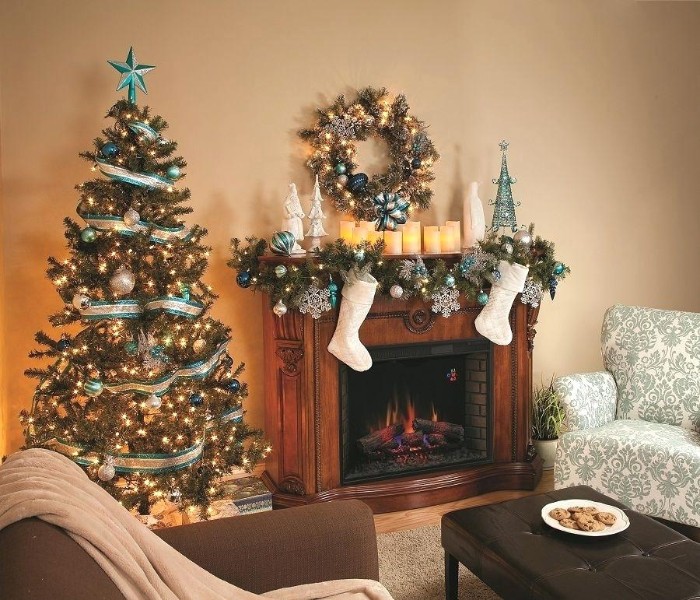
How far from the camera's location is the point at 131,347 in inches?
114

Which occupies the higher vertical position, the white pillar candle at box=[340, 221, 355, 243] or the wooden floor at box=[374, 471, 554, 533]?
the white pillar candle at box=[340, 221, 355, 243]

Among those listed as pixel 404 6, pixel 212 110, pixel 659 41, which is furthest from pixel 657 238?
pixel 212 110

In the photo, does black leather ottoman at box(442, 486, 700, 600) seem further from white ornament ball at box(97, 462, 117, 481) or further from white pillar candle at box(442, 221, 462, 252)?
white pillar candle at box(442, 221, 462, 252)

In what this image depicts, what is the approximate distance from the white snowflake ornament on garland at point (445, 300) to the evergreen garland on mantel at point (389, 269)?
0.05 feet

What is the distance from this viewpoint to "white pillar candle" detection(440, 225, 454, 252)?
12.7 feet

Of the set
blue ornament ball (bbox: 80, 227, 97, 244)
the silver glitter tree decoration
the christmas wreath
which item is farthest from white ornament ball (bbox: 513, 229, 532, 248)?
blue ornament ball (bbox: 80, 227, 97, 244)

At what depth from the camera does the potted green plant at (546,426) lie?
418cm

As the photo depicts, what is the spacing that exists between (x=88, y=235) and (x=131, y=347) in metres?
0.47

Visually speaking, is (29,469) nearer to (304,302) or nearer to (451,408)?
(304,302)

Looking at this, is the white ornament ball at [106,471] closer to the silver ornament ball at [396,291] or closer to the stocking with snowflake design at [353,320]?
the stocking with snowflake design at [353,320]

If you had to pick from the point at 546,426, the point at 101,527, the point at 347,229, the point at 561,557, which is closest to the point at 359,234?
the point at 347,229

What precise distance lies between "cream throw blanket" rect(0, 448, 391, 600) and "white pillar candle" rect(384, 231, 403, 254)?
7.22 ft

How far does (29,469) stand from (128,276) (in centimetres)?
141

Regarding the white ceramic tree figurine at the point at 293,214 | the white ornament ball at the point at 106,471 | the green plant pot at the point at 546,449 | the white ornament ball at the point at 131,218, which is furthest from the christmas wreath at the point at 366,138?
the white ornament ball at the point at 106,471
